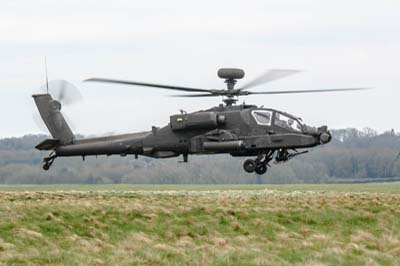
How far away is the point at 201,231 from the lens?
2506cm

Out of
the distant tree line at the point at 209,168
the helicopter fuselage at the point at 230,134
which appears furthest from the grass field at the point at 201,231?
the distant tree line at the point at 209,168

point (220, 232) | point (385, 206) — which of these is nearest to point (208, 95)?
point (385, 206)

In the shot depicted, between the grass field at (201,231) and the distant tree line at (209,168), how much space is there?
2708cm

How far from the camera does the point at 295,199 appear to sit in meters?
31.6

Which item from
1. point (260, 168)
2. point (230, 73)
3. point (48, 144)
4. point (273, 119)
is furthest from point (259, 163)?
point (48, 144)

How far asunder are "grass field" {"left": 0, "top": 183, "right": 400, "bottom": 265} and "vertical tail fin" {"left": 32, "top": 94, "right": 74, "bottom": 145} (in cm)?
1172

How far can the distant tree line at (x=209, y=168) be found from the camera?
195ft

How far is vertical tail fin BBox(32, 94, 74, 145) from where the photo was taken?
144ft

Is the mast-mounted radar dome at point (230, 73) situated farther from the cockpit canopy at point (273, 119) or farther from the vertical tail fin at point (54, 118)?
the vertical tail fin at point (54, 118)

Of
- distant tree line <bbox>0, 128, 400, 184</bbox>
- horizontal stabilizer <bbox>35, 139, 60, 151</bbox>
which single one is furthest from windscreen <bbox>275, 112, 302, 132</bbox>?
distant tree line <bbox>0, 128, 400, 184</bbox>

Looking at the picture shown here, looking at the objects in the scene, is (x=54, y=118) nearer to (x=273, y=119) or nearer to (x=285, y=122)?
(x=273, y=119)

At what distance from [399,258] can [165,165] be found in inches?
1931

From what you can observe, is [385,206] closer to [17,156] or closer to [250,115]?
[250,115]

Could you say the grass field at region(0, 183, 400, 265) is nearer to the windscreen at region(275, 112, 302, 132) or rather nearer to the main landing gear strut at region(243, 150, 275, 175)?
the windscreen at region(275, 112, 302, 132)
